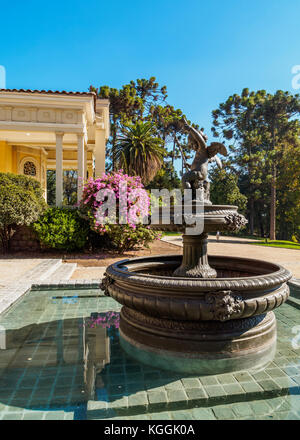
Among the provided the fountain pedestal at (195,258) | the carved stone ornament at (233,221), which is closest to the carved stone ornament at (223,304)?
the carved stone ornament at (233,221)

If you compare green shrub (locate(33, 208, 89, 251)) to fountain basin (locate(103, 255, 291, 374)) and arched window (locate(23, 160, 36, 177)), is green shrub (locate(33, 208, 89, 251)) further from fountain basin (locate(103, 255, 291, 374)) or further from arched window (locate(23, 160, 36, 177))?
fountain basin (locate(103, 255, 291, 374))

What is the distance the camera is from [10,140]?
1374 cm

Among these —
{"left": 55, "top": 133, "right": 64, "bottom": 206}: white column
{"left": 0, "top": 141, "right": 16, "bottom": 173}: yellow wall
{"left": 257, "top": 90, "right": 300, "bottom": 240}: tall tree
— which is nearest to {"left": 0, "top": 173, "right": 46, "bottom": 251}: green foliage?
{"left": 55, "top": 133, "right": 64, "bottom": 206}: white column

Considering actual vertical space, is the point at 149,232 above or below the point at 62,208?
below

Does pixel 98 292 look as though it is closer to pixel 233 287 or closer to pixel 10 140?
pixel 233 287

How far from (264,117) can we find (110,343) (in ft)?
98.3

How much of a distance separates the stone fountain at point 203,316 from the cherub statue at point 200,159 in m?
0.20

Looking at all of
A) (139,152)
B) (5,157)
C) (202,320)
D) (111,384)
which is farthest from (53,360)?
(139,152)

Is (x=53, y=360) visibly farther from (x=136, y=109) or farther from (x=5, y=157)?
(x=136, y=109)

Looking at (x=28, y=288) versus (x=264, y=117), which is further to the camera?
(x=264, y=117)

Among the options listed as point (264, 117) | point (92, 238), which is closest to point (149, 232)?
point (92, 238)

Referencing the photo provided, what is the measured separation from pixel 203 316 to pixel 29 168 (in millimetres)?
14978

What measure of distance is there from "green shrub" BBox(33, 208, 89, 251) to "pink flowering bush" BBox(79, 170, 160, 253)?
50cm

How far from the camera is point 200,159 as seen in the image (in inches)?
140
